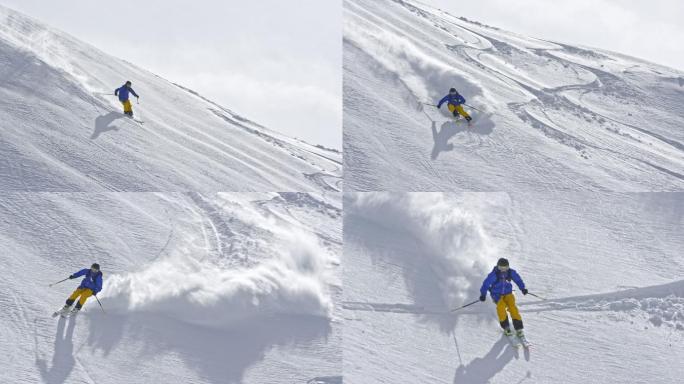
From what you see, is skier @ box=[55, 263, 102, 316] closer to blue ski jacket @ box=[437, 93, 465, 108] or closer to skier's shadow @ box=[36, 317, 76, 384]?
skier's shadow @ box=[36, 317, 76, 384]

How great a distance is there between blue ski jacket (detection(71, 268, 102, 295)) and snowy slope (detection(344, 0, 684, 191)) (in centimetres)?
544

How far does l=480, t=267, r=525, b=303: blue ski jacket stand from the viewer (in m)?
14.7

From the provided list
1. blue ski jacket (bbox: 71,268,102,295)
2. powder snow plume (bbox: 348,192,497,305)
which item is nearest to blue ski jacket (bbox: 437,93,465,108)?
powder snow plume (bbox: 348,192,497,305)

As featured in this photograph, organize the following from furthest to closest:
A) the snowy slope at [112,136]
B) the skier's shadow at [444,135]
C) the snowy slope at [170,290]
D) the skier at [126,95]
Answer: the skier at [126,95], the skier's shadow at [444,135], the snowy slope at [112,136], the snowy slope at [170,290]

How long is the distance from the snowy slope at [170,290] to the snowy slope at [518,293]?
0.76 m

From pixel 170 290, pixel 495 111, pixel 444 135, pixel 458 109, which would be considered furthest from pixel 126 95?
pixel 495 111

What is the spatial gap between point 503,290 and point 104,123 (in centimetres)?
970

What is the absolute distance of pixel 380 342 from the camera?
15.0 metres

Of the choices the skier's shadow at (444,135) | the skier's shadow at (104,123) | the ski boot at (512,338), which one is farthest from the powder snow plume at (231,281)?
the skier's shadow at (104,123)

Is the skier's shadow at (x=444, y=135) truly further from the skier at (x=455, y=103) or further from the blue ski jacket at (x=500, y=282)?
the blue ski jacket at (x=500, y=282)

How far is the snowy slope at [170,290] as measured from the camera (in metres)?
14.8

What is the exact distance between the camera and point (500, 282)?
14734 millimetres

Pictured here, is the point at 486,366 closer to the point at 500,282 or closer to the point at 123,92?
the point at 500,282

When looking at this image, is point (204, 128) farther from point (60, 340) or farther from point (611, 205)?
Result: point (611, 205)
